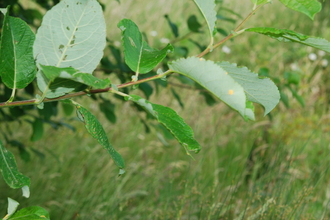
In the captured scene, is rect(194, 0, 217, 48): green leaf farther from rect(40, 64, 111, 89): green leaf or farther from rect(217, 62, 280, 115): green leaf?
rect(40, 64, 111, 89): green leaf

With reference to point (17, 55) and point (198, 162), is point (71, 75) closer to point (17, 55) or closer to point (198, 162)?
point (17, 55)

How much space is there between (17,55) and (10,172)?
168 mm

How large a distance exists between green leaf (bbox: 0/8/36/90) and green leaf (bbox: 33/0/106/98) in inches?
1.2

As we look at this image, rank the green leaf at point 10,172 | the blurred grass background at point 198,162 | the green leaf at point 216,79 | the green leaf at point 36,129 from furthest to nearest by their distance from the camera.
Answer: the blurred grass background at point 198,162
the green leaf at point 36,129
the green leaf at point 10,172
the green leaf at point 216,79

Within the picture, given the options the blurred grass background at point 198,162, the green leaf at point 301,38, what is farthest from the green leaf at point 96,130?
the blurred grass background at point 198,162

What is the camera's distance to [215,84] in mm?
454

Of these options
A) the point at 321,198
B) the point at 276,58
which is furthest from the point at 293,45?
the point at 321,198

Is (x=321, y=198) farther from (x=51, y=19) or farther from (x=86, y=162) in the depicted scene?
(x=51, y=19)

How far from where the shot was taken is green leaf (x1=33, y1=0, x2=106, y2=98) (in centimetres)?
54

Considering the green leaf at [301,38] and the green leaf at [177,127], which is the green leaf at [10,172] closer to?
the green leaf at [177,127]

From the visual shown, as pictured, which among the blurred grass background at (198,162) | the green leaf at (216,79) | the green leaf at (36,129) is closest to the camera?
the green leaf at (216,79)

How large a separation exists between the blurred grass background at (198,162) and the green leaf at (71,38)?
2.84 feet

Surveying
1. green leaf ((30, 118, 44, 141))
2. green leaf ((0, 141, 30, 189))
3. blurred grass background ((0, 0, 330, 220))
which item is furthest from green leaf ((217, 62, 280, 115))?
green leaf ((30, 118, 44, 141))

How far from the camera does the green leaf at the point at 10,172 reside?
1.77 feet
